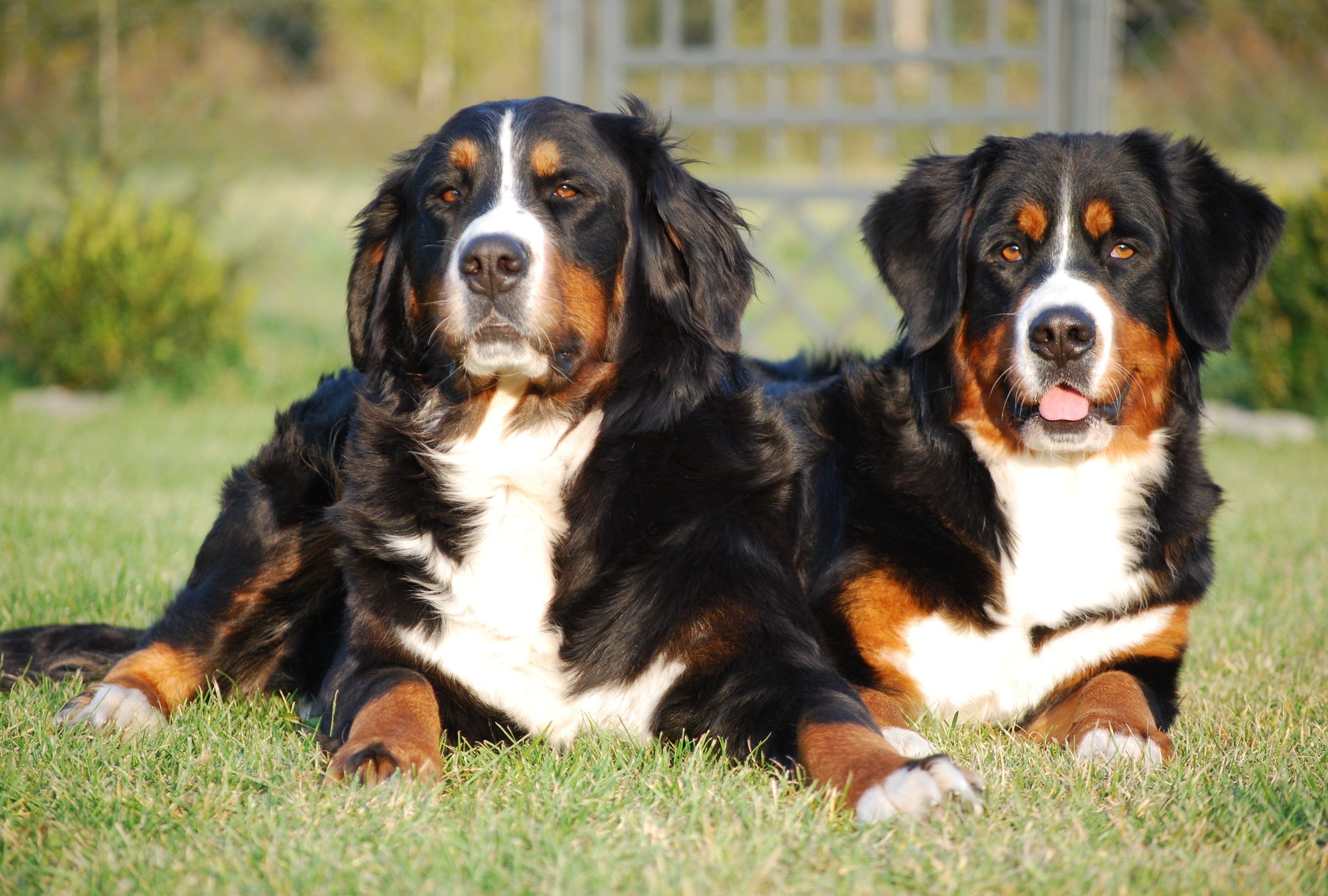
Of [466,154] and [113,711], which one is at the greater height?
[466,154]

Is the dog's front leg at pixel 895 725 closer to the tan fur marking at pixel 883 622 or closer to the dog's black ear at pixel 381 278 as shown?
the tan fur marking at pixel 883 622

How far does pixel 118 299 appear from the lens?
809 centimetres

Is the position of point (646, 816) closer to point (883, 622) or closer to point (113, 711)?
point (883, 622)

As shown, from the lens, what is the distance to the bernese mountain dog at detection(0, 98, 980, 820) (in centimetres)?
260

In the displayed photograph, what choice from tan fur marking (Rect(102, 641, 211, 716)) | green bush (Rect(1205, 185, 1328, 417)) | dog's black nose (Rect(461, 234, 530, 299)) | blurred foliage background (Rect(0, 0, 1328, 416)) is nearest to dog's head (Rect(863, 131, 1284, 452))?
dog's black nose (Rect(461, 234, 530, 299))

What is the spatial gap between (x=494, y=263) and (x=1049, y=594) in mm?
1589

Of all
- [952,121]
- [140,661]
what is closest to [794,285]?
[952,121]

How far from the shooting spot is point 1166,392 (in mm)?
3039

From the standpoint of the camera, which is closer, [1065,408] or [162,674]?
[1065,408]

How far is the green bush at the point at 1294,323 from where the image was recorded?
735 centimetres

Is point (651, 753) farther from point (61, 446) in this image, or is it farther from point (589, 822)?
point (61, 446)

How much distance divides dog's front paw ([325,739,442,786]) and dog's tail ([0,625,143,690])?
126 centimetres

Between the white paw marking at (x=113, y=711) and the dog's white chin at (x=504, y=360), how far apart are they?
Answer: 116 centimetres

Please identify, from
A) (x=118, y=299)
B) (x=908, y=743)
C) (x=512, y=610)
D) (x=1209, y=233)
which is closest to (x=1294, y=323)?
(x=1209, y=233)
